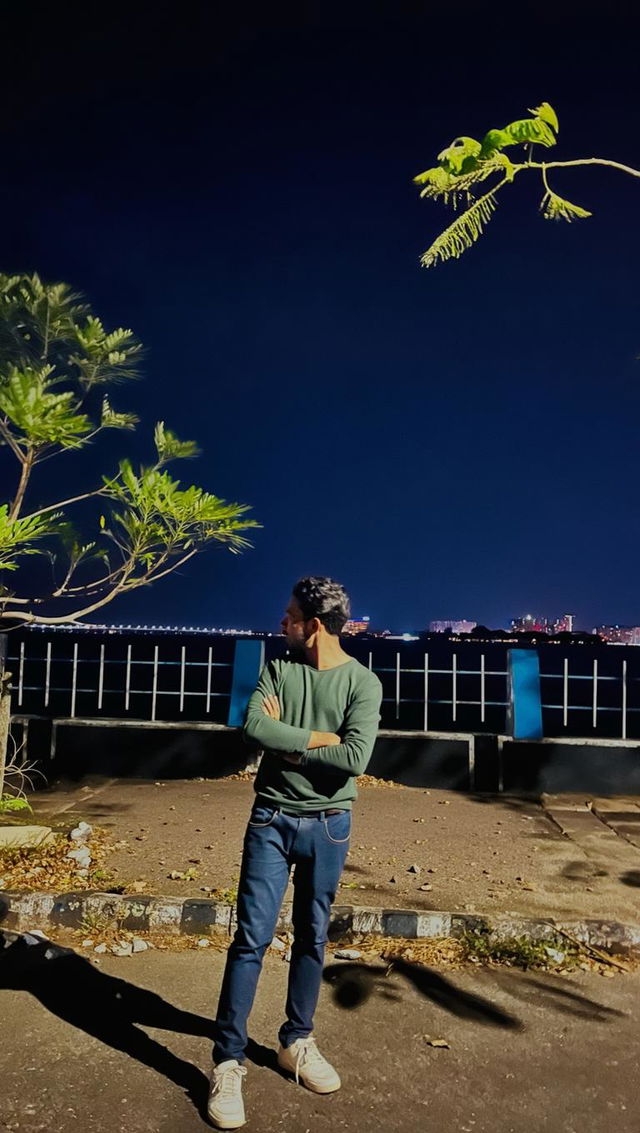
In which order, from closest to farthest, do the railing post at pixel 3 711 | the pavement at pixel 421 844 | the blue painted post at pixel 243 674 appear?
the pavement at pixel 421 844 → the railing post at pixel 3 711 → the blue painted post at pixel 243 674

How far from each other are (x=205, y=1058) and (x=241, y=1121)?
1.94 ft

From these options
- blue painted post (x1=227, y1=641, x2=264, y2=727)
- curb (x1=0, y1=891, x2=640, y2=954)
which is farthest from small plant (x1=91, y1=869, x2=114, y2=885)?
blue painted post (x1=227, y1=641, x2=264, y2=727)

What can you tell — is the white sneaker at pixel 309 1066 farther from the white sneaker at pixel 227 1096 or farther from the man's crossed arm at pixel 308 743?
the man's crossed arm at pixel 308 743

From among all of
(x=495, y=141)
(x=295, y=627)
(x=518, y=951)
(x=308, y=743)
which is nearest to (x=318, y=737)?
(x=308, y=743)

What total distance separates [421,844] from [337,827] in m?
3.88

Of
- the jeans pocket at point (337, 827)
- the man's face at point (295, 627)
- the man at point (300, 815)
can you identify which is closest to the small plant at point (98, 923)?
the man at point (300, 815)

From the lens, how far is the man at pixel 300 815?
300 centimetres

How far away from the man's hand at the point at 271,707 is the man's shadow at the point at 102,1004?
5.04 ft

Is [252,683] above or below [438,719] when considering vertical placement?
above

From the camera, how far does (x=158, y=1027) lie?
3705 mm

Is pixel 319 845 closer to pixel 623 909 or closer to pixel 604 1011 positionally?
pixel 604 1011

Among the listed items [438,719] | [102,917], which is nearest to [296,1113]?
[102,917]

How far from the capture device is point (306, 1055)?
3.20 meters

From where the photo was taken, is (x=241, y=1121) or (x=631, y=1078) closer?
(x=241, y=1121)
